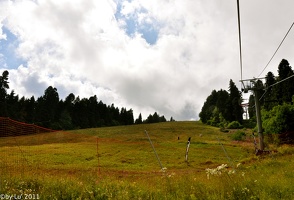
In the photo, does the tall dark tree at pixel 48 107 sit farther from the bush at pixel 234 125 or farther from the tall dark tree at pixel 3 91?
the bush at pixel 234 125

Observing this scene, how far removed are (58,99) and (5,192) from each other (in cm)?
11767

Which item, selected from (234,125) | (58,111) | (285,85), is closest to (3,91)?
(58,111)

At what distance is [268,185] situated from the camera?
7.39 m

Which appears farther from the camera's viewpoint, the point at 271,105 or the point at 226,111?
the point at 226,111

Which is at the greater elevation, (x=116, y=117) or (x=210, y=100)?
(x=210, y=100)

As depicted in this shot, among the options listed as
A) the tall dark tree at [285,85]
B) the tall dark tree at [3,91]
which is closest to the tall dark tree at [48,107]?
the tall dark tree at [3,91]

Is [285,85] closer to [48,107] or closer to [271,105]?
[271,105]

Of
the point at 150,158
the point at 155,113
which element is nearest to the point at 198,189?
the point at 150,158

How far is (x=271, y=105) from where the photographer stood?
7050 centimetres

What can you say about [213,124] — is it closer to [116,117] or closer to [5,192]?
[116,117]

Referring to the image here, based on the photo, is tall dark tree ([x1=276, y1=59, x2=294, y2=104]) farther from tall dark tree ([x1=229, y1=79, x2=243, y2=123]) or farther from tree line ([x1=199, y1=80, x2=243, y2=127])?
tall dark tree ([x1=229, y1=79, x2=243, y2=123])

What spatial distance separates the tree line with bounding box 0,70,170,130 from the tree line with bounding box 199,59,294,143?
2031 inches

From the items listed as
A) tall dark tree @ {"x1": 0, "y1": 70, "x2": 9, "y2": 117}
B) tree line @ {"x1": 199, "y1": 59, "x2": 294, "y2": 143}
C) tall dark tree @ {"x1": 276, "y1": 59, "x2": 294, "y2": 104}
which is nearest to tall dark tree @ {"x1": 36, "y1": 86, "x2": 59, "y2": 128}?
tall dark tree @ {"x1": 0, "y1": 70, "x2": 9, "y2": 117}

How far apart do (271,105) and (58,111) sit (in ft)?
285
